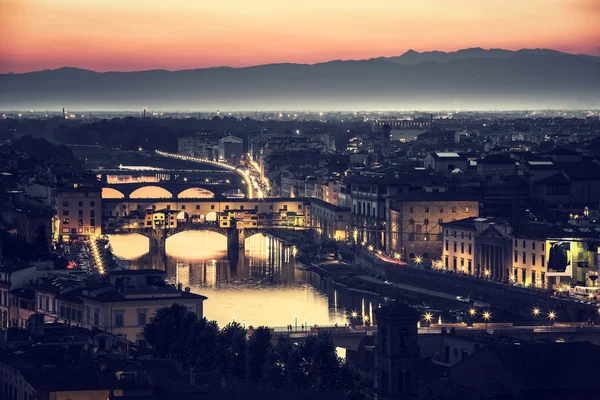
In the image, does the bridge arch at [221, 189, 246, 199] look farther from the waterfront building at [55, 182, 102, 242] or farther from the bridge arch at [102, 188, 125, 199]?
the waterfront building at [55, 182, 102, 242]

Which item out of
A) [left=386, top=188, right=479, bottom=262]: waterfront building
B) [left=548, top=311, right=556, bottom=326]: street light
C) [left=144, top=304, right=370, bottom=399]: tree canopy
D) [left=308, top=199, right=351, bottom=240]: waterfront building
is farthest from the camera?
[left=308, top=199, right=351, bottom=240]: waterfront building

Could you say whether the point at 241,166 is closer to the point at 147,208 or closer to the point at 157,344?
the point at 147,208

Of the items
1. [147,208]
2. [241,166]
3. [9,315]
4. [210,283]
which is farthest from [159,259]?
[241,166]

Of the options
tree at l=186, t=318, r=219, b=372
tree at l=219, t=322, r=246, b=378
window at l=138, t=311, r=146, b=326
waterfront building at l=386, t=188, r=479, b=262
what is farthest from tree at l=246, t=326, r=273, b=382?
waterfront building at l=386, t=188, r=479, b=262

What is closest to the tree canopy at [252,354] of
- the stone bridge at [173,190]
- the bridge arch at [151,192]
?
the stone bridge at [173,190]

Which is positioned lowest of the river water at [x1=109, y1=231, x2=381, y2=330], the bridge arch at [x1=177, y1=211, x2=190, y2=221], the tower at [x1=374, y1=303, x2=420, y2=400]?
the river water at [x1=109, y1=231, x2=381, y2=330]

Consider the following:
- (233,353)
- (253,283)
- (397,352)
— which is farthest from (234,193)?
(397,352)

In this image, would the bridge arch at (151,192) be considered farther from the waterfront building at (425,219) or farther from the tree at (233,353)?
the tree at (233,353)
